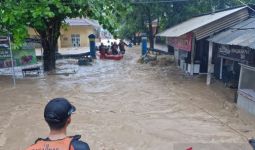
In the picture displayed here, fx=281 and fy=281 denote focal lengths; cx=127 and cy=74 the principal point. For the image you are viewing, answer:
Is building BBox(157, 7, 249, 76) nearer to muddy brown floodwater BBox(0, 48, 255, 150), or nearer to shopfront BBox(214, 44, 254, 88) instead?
shopfront BBox(214, 44, 254, 88)

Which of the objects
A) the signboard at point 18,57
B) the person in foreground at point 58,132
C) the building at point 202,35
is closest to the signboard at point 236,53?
the building at point 202,35

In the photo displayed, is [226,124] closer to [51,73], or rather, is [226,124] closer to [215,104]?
[215,104]

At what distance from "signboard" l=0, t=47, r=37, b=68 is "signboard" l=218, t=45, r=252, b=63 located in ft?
31.0

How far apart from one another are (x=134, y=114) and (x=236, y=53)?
4.46m

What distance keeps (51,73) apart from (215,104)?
35.5ft

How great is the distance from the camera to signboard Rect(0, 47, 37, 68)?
12.7 m

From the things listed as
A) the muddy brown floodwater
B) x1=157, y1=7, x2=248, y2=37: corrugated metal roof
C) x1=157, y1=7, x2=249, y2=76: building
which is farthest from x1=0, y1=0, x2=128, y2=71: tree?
x1=157, y1=7, x2=249, y2=76: building

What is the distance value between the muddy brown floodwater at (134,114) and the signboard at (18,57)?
1.01 metres

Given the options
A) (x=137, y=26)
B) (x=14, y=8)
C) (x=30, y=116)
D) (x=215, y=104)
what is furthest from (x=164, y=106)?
(x=137, y=26)

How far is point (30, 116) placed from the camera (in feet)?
29.6

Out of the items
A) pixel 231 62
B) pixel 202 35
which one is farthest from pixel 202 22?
pixel 231 62

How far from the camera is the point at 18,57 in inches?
563

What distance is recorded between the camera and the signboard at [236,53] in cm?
949

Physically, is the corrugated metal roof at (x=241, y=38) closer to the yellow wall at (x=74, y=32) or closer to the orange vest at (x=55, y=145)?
the orange vest at (x=55, y=145)
